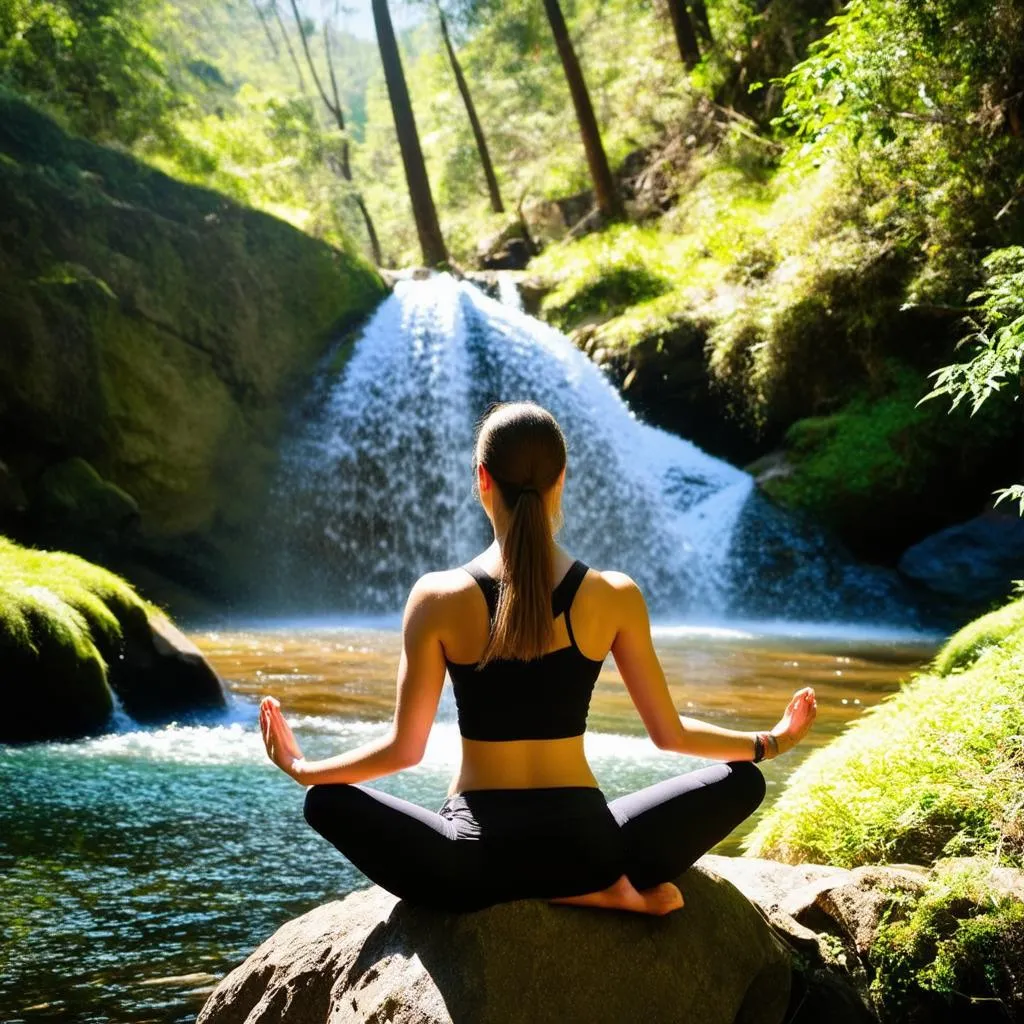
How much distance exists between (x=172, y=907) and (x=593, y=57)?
2815cm

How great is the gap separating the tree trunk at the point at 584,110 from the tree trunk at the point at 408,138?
115 inches

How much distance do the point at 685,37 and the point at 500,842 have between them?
20926 millimetres

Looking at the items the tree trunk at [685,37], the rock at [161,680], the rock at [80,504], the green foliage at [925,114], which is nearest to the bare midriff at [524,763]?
the green foliage at [925,114]

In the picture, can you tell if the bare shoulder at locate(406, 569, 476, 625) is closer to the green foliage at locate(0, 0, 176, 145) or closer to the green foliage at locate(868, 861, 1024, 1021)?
the green foliage at locate(868, 861, 1024, 1021)

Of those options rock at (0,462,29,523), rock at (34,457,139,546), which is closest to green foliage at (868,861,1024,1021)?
rock at (0,462,29,523)

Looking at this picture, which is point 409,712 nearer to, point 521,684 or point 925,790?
point 521,684

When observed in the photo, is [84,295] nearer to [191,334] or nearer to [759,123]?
[191,334]

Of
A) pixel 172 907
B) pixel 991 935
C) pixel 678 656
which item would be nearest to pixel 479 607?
pixel 991 935

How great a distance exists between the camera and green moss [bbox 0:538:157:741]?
7016 mm

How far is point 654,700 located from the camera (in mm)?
2719

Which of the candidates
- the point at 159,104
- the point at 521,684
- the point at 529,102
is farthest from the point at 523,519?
the point at 529,102

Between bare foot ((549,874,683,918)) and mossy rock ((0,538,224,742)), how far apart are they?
5459 millimetres

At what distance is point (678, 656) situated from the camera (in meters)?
10.5

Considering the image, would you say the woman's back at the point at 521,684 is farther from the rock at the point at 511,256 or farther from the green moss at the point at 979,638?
the rock at the point at 511,256
